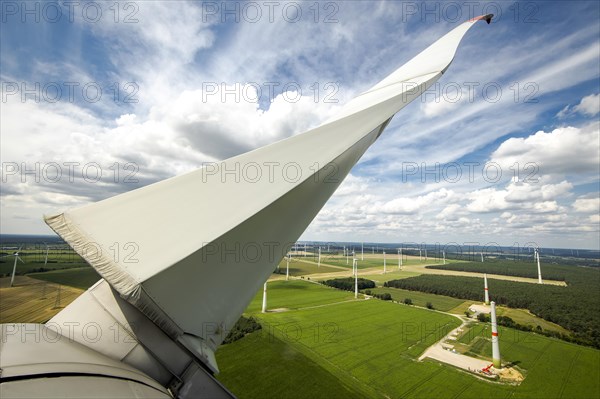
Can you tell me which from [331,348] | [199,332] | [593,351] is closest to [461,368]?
[331,348]

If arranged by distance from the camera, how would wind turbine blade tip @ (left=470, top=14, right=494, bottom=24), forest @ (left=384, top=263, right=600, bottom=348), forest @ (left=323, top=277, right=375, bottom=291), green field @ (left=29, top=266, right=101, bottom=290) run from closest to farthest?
wind turbine blade tip @ (left=470, top=14, right=494, bottom=24)
forest @ (left=384, top=263, right=600, bottom=348)
green field @ (left=29, top=266, right=101, bottom=290)
forest @ (left=323, top=277, right=375, bottom=291)

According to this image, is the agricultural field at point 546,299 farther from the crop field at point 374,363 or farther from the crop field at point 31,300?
the crop field at point 31,300

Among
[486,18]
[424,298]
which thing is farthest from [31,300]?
[424,298]

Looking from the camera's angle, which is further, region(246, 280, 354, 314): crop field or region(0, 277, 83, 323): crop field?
region(246, 280, 354, 314): crop field

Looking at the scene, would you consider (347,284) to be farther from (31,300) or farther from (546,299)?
(31,300)

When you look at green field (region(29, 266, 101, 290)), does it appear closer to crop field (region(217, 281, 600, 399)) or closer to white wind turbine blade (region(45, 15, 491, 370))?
crop field (region(217, 281, 600, 399))

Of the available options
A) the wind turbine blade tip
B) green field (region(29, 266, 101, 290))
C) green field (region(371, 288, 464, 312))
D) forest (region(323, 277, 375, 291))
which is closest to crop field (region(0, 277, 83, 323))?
green field (region(29, 266, 101, 290))
